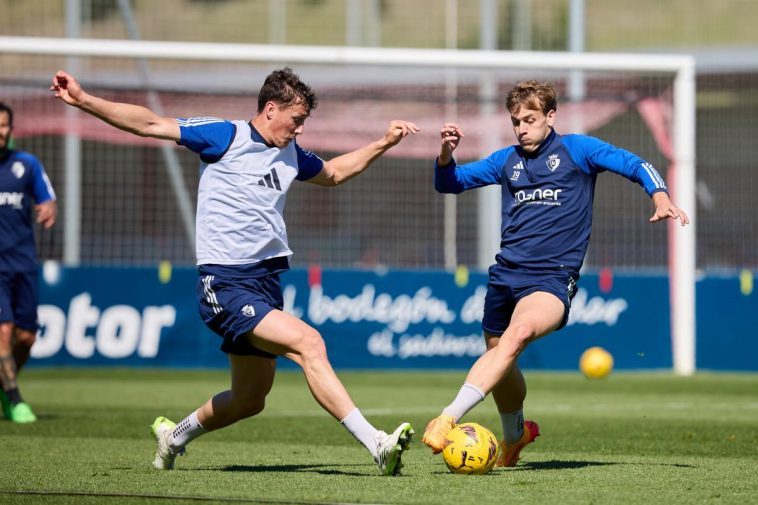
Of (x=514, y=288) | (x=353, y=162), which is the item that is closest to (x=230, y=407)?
(x=353, y=162)

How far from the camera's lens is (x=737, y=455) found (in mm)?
8352

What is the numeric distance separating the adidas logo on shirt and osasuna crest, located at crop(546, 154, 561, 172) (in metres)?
1.58

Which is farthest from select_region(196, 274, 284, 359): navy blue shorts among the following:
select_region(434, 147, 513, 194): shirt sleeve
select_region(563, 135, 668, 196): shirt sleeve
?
select_region(563, 135, 668, 196): shirt sleeve

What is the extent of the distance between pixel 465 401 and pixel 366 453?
190 cm

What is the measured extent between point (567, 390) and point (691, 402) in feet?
6.89

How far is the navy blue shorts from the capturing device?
7004 mm

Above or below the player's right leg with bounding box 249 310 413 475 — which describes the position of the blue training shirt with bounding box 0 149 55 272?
above

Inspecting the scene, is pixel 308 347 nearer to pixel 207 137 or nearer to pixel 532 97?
pixel 207 137

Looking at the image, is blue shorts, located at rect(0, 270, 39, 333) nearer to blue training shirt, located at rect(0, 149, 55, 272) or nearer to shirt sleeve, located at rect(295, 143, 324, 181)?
blue training shirt, located at rect(0, 149, 55, 272)

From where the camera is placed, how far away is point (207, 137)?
7.18m

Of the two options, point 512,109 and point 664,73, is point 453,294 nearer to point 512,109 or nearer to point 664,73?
point 664,73

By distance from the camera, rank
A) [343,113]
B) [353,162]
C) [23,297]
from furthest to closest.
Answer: [343,113] < [23,297] < [353,162]

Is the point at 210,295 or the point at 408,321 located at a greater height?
the point at 210,295

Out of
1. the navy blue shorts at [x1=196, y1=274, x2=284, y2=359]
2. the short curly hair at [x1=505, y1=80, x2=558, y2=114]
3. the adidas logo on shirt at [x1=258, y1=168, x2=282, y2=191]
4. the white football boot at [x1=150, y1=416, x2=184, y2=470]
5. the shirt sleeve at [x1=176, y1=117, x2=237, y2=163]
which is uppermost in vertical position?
the short curly hair at [x1=505, y1=80, x2=558, y2=114]
